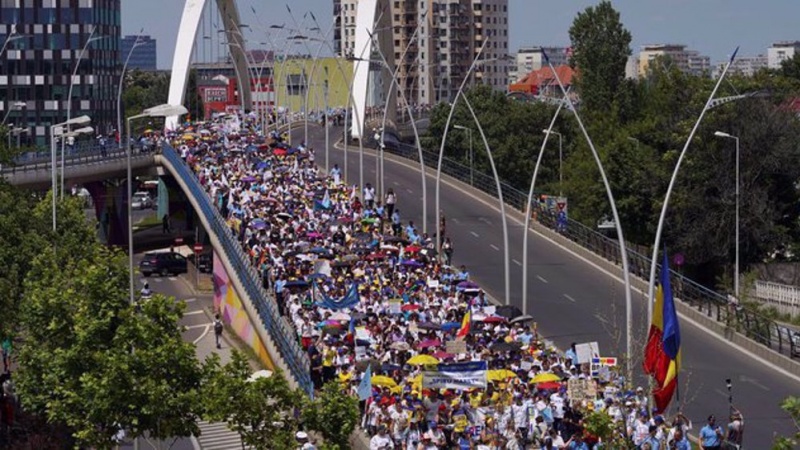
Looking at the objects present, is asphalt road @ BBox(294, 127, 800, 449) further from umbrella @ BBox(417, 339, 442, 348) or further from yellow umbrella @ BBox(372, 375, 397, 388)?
yellow umbrella @ BBox(372, 375, 397, 388)

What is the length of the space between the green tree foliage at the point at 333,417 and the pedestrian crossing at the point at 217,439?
47.4 feet

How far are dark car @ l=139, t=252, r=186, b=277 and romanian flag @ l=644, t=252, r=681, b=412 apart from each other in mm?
48771

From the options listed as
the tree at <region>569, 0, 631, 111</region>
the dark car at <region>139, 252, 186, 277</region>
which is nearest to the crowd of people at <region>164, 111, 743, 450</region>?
the dark car at <region>139, 252, 186, 277</region>

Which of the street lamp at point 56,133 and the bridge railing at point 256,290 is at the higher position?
the street lamp at point 56,133

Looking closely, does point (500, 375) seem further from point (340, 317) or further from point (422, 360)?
point (340, 317)

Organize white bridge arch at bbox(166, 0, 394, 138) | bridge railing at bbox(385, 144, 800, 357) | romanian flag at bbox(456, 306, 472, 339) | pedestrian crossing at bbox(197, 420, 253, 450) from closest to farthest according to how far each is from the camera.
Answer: pedestrian crossing at bbox(197, 420, 253, 450), romanian flag at bbox(456, 306, 472, 339), bridge railing at bbox(385, 144, 800, 357), white bridge arch at bbox(166, 0, 394, 138)

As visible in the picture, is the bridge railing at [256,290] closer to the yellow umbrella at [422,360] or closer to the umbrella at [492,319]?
the yellow umbrella at [422,360]

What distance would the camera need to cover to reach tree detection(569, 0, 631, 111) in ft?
331

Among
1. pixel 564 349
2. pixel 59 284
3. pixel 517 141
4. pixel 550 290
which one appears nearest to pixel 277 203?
pixel 550 290

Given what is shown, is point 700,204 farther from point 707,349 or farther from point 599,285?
point 707,349

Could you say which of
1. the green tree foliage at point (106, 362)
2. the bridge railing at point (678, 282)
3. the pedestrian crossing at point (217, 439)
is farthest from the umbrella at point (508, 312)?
the green tree foliage at point (106, 362)

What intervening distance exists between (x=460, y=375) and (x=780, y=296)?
2817 cm

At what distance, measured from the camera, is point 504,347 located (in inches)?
1571

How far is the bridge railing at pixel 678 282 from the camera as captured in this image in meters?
49.8
